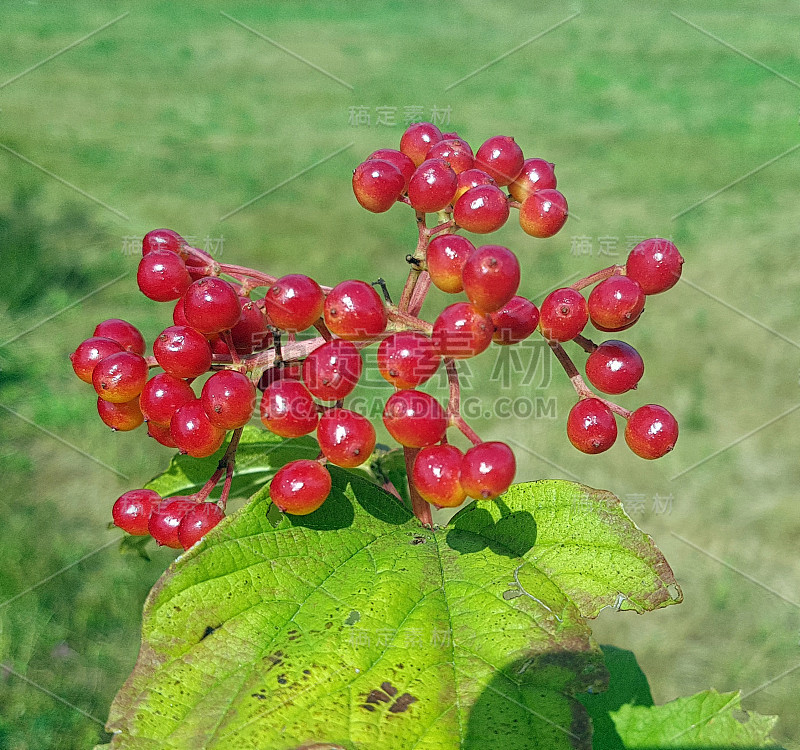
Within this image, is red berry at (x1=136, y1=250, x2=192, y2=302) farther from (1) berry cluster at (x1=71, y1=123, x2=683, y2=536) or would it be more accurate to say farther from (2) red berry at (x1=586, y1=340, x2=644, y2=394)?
(2) red berry at (x1=586, y1=340, x2=644, y2=394)

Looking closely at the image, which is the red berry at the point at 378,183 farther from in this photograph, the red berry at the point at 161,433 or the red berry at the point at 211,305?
the red berry at the point at 161,433

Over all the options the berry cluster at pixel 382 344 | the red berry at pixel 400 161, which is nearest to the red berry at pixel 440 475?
the berry cluster at pixel 382 344

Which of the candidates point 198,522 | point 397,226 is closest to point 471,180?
point 198,522

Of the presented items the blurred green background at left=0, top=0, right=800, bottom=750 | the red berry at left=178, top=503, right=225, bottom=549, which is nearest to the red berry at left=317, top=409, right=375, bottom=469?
the red berry at left=178, top=503, right=225, bottom=549

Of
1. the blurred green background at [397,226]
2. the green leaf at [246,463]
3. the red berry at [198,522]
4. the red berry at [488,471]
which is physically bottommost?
the blurred green background at [397,226]

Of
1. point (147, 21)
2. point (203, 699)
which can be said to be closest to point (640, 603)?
point (203, 699)

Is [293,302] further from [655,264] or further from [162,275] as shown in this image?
[655,264]

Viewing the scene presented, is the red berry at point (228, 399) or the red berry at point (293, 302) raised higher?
the red berry at point (293, 302)
